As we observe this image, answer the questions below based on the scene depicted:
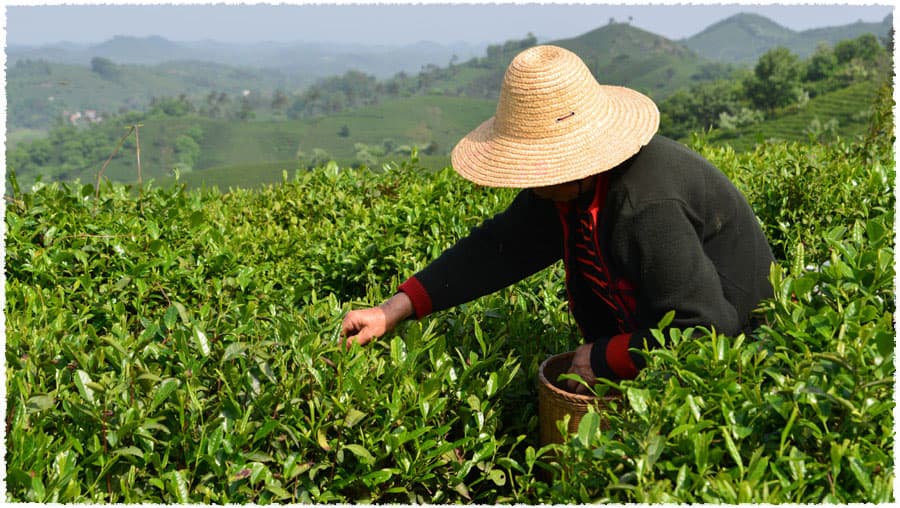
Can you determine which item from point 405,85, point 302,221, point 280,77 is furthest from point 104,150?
point 280,77

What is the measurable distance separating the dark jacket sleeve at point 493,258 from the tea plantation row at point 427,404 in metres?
0.16

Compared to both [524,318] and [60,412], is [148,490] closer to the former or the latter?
[60,412]

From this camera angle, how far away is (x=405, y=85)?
106m

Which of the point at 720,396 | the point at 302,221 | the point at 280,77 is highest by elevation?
the point at 720,396

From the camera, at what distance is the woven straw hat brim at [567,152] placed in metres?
2.20

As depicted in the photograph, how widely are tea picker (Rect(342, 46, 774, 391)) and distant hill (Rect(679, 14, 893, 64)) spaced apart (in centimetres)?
15133

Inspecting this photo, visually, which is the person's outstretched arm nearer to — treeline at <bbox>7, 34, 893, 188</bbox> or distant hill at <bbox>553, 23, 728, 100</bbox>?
treeline at <bbox>7, 34, 893, 188</bbox>

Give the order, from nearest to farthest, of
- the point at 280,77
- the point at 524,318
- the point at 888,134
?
the point at 524,318 → the point at 888,134 → the point at 280,77

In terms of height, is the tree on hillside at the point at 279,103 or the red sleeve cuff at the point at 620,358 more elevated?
the red sleeve cuff at the point at 620,358

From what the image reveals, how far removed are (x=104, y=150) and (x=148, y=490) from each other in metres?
75.1

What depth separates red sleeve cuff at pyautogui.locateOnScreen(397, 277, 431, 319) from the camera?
8.70 feet

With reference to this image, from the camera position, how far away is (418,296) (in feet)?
8.71

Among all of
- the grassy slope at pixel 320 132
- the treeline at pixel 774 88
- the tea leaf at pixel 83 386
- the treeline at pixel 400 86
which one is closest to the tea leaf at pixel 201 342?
the tea leaf at pixel 83 386

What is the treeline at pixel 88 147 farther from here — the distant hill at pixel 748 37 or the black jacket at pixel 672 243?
the distant hill at pixel 748 37
